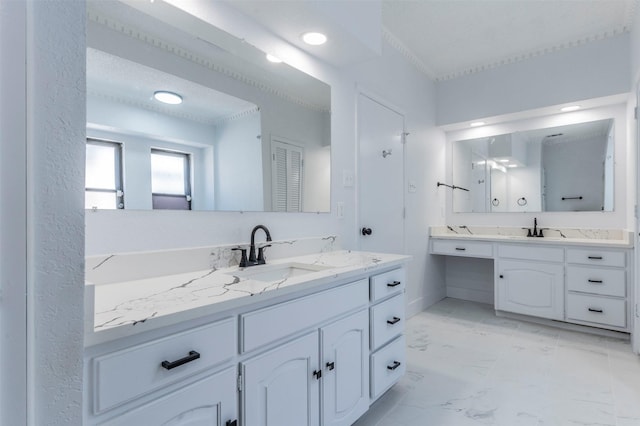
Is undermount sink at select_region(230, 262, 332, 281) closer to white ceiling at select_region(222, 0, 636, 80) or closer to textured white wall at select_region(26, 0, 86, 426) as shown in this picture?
textured white wall at select_region(26, 0, 86, 426)

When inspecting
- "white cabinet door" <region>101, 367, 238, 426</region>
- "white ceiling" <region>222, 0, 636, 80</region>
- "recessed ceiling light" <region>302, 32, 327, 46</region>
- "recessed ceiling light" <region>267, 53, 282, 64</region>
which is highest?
"white ceiling" <region>222, 0, 636, 80</region>

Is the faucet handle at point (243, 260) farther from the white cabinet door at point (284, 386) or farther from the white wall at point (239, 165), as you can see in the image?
the white cabinet door at point (284, 386)

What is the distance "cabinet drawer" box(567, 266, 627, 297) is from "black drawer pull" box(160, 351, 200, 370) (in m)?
3.19

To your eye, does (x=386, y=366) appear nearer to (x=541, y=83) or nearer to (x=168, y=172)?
(x=168, y=172)

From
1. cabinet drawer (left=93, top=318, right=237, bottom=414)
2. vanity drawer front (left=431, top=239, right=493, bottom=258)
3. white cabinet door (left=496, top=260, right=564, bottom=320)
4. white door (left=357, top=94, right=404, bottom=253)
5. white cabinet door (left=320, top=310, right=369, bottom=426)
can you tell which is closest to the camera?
cabinet drawer (left=93, top=318, right=237, bottom=414)

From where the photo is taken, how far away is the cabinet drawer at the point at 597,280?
A: 2.63 metres

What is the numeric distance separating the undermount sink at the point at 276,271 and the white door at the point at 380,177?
88 cm

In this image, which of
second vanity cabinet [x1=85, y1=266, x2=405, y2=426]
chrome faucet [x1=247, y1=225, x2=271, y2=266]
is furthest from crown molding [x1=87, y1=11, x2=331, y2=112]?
second vanity cabinet [x1=85, y1=266, x2=405, y2=426]

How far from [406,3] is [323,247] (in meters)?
1.89

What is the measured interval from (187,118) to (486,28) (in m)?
2.64

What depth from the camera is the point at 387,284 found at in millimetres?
1726

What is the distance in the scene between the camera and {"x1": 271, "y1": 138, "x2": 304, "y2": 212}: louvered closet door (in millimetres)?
1860

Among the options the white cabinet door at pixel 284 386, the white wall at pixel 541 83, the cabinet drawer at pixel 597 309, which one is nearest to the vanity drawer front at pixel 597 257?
the cabinet drawer at pixel 597 309

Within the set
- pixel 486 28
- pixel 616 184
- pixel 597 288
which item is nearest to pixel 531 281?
pixel 597 288
